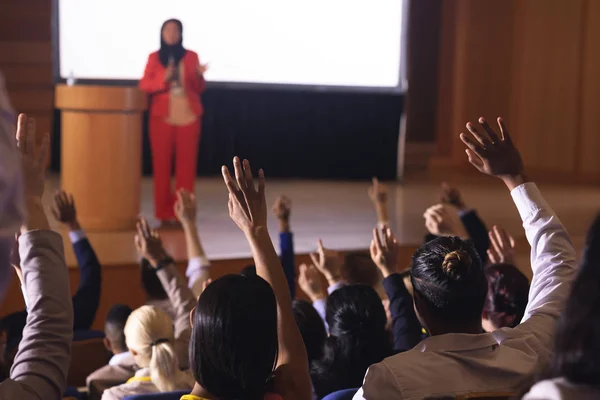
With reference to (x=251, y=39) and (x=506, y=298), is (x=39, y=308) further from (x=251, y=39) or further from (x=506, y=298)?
(x=251, y=39)

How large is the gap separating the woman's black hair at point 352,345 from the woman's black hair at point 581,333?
1.23m

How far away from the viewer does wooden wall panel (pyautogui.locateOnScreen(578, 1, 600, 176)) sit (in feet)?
29.2

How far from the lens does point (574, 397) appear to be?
29.0 inches

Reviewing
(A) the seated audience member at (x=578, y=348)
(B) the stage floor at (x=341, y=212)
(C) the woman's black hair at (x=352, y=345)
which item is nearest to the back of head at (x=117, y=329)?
(C) the woman's black hair at (x=352, y=345)


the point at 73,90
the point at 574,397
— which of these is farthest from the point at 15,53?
the point at 574,397

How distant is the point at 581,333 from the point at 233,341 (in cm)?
65

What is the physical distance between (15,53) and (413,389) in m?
7.75

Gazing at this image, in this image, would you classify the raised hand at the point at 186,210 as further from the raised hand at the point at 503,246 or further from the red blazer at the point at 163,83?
the red blazer at the point at 163,83

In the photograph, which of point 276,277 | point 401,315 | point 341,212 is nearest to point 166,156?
point 341,212

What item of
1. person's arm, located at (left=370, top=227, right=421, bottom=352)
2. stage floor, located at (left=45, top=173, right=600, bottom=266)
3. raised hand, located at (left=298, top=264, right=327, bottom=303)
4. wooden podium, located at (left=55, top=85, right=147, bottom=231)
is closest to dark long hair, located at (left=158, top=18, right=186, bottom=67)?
wooden podium, located at (left=55, top=85, right=147, bottom=231)

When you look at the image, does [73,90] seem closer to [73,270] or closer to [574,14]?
[73,270]

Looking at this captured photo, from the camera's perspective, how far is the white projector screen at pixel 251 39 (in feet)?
25.1

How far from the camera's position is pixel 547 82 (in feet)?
31.1

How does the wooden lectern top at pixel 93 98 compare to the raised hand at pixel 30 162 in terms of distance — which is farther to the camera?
the wooden lectern top at pixel 93 98
